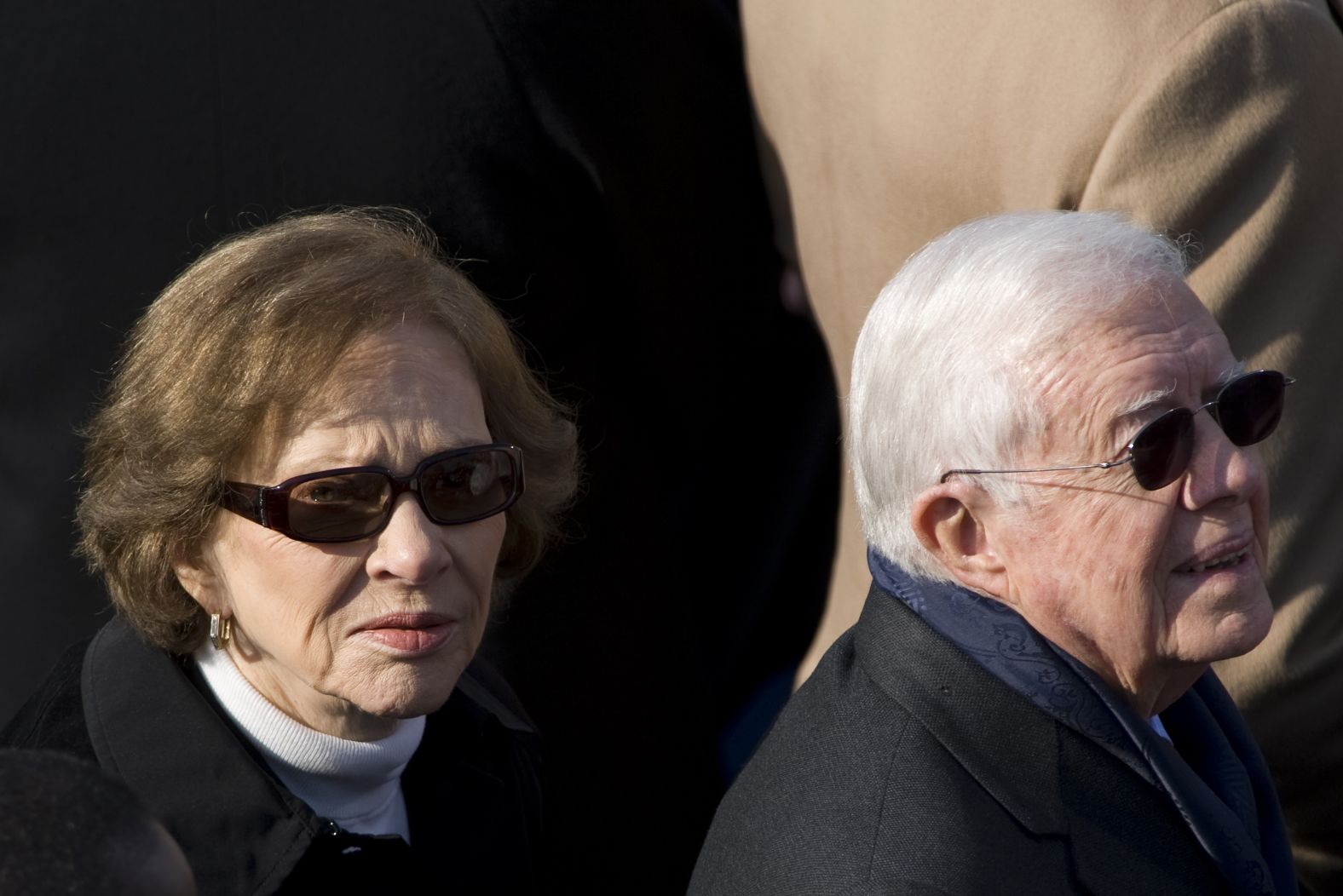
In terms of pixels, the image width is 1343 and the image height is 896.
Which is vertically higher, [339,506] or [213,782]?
[339,506]

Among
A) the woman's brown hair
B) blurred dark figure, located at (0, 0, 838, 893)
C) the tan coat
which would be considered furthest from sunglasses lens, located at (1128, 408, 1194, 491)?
blurred dark figure, located at (0, 0, 838, 893)

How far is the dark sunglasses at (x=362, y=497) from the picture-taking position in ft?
6.79

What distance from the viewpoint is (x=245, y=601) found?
216 centimetres

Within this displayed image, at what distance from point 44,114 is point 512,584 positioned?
3.64 feet

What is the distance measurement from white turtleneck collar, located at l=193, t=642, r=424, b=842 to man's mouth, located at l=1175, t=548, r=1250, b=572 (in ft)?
3.91

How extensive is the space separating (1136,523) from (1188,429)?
0.14 meters

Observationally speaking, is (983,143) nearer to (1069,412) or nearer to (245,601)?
(1069,412)

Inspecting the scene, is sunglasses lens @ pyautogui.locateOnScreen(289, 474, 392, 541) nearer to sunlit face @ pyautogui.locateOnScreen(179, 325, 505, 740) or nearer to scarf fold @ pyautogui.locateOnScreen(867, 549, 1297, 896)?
sunlit face @ pyautogui.locateOnScreen(179, 325, 505, 740)

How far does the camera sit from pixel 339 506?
209 cm

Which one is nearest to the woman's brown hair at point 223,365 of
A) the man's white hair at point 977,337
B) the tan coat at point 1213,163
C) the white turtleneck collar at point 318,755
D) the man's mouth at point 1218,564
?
the white turtleneck collar at point 318,755

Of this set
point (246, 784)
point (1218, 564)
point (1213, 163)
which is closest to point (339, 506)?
point (246, 784)

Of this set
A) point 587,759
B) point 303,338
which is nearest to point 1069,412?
point 303,338

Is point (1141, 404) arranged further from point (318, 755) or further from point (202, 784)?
point (202, 784)

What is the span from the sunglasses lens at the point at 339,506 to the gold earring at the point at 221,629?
267 mm
